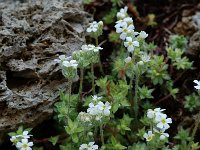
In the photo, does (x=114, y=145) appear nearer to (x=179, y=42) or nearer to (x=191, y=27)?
(x=179, y=42)

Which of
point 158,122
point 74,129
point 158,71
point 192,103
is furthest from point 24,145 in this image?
point 192,103

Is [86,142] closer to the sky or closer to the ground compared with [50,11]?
closer to the ground

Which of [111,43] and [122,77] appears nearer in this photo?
[122,77]

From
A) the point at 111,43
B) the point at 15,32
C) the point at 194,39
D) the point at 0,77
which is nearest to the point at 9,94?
the point at 0,77

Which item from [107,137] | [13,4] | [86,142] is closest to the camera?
[86,142]

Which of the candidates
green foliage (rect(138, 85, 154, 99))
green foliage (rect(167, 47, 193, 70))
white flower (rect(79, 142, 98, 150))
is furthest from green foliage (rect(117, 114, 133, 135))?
green foliage (rect(167, 47, 193, 70))

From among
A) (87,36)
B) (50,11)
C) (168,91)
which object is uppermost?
(50,11)

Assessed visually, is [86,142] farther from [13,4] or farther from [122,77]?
[13,4]

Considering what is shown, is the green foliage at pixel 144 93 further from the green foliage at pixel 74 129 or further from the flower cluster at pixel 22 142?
the flower cluster at pixel 22 142
